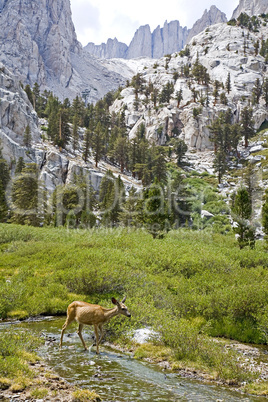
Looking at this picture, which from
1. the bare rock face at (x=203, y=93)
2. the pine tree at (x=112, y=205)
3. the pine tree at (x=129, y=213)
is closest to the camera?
the pine tree at (x=129, y=213)

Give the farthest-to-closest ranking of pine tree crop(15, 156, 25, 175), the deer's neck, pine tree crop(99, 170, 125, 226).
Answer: pine tree crop(15, 156, 25, 175) → pine tree crop(99, 170, 125, 226) → the deer's neck

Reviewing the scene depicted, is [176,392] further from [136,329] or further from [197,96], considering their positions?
[197,96]

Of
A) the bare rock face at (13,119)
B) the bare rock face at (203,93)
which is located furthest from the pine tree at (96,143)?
the bare rock face at (203,93)

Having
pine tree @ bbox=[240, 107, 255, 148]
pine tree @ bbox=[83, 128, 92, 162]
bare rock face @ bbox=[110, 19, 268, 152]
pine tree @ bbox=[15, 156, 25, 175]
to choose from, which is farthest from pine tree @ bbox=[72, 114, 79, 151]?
pine tree @ bbox=[240, 107, 255, 148]

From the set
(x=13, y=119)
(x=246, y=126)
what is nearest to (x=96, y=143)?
(x=13, y=119)

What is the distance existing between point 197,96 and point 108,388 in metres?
141

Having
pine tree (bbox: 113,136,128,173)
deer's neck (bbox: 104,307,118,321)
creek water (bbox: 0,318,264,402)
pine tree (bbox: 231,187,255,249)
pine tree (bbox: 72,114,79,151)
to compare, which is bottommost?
creek water (bbox: 0,318,264,402)

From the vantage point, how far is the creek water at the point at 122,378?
7.45m

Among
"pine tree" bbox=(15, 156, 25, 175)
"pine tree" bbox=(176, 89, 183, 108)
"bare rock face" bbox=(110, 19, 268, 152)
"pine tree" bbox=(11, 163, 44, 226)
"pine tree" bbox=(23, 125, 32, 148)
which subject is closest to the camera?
"pine tree" bbox=(11, 163, 44, 226)

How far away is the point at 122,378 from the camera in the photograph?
8.32 meters

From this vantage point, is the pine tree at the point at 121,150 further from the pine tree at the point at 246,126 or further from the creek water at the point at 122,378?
the creek water at the point at 122,378

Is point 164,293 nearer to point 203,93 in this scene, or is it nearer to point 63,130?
point 63,130

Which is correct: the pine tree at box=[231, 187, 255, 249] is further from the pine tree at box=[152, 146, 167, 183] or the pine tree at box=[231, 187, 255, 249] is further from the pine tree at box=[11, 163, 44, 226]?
the pine tree at box=[152, 146, 167, 183]

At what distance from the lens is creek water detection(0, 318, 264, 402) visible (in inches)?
293
